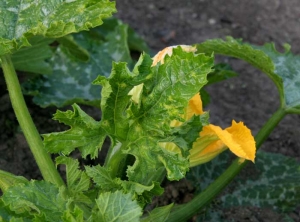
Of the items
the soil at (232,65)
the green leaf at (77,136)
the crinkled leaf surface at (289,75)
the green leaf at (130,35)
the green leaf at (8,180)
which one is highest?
the green leaf at (77,136)

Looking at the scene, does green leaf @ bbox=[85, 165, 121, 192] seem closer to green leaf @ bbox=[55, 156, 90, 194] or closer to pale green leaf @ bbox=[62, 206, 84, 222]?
green leaf @ bbox=[55, 156, 90, 194]

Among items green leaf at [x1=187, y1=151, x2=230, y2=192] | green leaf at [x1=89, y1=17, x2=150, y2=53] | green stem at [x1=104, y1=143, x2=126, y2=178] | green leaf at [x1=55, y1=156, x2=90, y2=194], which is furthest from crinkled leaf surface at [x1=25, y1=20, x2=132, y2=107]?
green leaf at [x1=55, y1=156, x2=90, y2=194]

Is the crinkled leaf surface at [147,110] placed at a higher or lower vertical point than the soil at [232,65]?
higher

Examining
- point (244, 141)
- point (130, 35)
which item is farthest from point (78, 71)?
point (244, 141)

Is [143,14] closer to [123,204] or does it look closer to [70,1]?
[70,1]

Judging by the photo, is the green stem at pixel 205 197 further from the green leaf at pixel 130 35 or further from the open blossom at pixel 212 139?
the green leaf at pixel 130 35

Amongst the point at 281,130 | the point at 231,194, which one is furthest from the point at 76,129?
the point at 281,130

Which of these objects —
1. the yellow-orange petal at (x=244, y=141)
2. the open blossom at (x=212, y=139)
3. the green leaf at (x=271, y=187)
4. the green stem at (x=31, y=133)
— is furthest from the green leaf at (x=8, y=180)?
the green leaf at (x=271, y=187)
